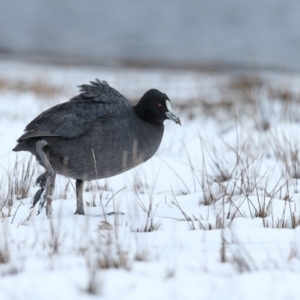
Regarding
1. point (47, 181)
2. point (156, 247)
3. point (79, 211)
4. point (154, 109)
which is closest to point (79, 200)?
point (79, 211)

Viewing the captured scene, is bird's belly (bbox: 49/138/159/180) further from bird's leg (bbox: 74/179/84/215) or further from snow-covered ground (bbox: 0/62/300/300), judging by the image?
snow-covered ground (bbox: 0/62/300/300)

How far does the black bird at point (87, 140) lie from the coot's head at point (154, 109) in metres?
0.14

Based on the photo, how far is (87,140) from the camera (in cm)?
502

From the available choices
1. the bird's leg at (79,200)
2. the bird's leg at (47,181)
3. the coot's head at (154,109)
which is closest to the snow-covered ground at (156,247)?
the bird's leg at (79,200)

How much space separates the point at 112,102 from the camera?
207 inches

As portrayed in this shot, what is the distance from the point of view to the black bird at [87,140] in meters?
5.02

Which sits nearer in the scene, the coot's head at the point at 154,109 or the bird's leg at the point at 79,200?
the bird's leg at the point at 79,200

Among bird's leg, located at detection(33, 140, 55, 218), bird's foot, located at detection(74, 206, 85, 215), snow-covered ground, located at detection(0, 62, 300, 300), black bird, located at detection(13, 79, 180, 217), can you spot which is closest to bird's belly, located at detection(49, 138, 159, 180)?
black bird, located at detection(13, 79, 180, 217)

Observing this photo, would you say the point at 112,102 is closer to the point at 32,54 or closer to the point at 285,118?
the point at 285,118

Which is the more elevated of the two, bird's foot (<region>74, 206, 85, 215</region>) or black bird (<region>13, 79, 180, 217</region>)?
black bird (<region>13, 79, 180, 217</region>)

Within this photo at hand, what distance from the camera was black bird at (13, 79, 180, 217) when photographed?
5.02m

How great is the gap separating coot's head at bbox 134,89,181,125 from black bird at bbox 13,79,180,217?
0.14 m

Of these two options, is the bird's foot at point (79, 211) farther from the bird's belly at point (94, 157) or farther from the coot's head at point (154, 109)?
the coot's head at point (154, 109)

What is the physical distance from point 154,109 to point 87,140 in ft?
2.43
